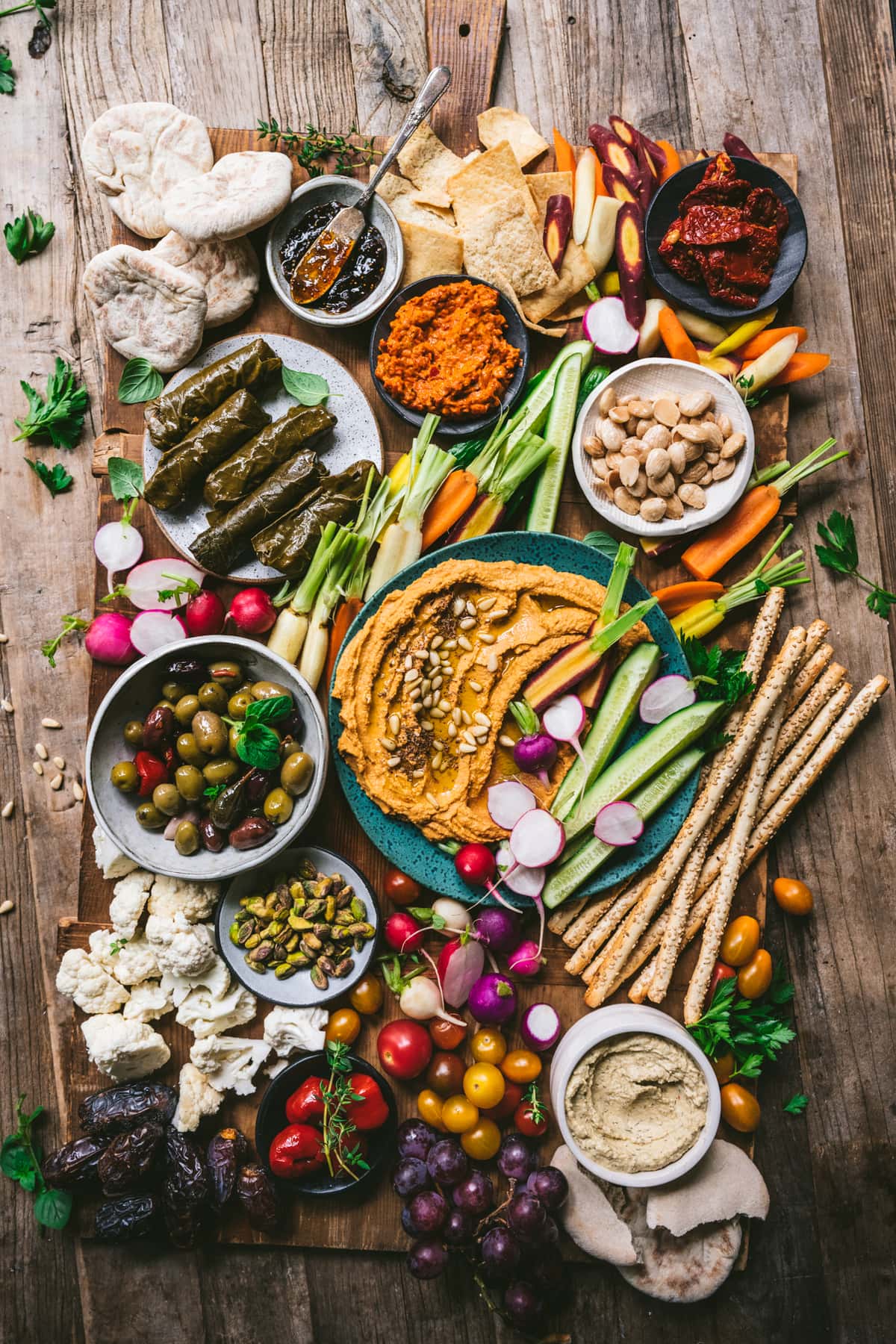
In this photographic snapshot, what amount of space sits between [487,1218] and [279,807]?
1.57m

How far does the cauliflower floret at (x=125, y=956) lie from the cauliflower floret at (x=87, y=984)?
3 cm

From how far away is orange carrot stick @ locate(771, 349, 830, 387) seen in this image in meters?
3.17

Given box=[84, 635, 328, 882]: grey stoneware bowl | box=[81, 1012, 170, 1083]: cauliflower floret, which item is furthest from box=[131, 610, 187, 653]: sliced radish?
box=[81, 1012, 170, 1083]: cauliflower floret

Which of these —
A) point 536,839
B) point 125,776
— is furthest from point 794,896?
point 125,776

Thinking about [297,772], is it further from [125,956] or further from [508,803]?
[125,956]


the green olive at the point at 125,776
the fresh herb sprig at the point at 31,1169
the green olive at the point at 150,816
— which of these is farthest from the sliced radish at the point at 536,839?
the fresh herb sprig at the point at 31,1169

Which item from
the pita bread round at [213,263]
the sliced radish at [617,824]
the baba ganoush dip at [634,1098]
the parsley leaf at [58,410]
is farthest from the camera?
the parsley leaf at [58,410]

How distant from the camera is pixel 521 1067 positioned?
3023mm

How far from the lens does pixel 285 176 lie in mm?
3039

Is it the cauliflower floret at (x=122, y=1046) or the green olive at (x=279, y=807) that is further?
the cauliflower floret at (x=122, y=1046)

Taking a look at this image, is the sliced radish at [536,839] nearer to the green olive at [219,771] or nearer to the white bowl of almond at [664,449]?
the green olive at [219,771]

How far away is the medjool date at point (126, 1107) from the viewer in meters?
3.01

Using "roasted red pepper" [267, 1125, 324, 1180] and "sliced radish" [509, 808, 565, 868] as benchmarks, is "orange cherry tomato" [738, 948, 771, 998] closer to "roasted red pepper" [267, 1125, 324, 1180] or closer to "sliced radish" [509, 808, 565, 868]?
"sliced radish" [509, 808, 565, 868]

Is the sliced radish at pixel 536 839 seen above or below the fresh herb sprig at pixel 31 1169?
above
